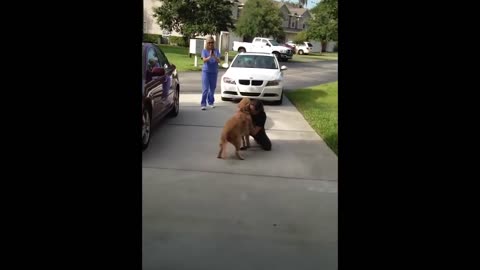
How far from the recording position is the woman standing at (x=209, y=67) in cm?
980

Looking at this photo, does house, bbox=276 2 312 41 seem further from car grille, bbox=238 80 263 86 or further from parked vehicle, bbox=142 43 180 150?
parked vehicle, bbox=142 43 180 150

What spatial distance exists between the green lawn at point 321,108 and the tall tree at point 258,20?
24.0 metres

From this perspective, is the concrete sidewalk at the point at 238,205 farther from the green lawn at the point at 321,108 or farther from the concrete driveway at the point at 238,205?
the green lawn at the point at 321,108

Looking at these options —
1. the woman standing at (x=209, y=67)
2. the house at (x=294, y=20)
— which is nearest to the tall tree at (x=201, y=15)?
the woman standing at (x=209, y=67)

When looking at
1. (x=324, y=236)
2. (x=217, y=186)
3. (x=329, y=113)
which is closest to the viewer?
(x=324, y=236)

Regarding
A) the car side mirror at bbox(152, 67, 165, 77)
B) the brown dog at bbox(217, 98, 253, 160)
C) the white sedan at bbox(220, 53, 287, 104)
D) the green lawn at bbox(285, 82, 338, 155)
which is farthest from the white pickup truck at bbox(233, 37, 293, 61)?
the brown dog at bbox(217, 98, 253, 160)

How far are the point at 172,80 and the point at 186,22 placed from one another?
19711 millimetres

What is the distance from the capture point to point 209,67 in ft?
33.0

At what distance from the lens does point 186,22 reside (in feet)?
90.4

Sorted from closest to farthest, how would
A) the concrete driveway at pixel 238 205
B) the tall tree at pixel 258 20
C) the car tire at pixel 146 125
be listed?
the concrete driveway at pixel 238 205 → the car tire at pixel 146 125 → the tall tree at pixel 258 20
